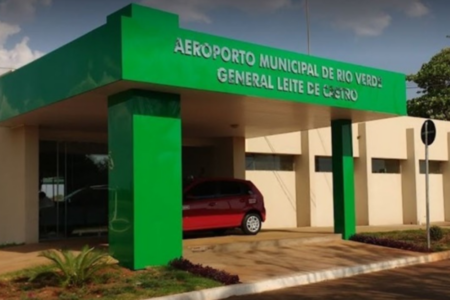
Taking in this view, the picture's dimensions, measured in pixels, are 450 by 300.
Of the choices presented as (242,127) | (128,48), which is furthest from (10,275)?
(242,127)

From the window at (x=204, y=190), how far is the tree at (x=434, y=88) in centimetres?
2693

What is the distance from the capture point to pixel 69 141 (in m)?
16.8

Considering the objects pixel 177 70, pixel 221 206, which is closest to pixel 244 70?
pixel 177 70

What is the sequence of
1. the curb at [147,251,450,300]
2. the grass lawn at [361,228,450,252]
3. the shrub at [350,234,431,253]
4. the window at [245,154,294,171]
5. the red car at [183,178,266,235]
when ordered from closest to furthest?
1. the curb at [147,251,450,300]
2. the shrub at [350,234,431,253]
3. the grass lawn at [361,228,450,252]
4. the red car at [183,178,266,235]
5. the window at [245,154,294,171]

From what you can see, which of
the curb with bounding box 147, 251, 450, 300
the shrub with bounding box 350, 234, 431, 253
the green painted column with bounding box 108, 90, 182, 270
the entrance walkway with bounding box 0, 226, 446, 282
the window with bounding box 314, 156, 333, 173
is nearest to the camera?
the curb with bounding box 147, 251, 450, 300

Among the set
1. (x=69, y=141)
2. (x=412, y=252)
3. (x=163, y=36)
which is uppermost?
(x=163, y=36)

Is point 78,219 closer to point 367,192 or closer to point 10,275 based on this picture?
point 10,275

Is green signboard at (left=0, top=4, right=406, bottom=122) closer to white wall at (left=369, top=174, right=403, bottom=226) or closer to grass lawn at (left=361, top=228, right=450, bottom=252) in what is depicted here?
grass lawn at (left=361, top=228, right=450, bottom=252)

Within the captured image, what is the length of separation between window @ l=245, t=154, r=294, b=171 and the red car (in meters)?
4.60

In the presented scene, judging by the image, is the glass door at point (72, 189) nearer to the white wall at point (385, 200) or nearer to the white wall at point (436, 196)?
the white wall at point (385, 200)

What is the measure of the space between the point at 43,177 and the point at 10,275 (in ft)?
21.6

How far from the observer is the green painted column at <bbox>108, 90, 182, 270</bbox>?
1050 centimetres

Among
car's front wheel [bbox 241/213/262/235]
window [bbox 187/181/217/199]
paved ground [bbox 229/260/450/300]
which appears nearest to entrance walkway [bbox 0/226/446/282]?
car's front wheel [bbox 241/213/262/235]

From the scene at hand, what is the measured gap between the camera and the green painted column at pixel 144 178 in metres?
10.5
